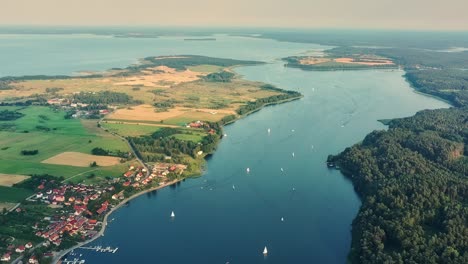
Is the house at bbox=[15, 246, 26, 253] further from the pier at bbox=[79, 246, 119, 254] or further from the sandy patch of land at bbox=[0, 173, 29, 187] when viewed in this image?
the sandy patch of land at bbox=[0, 173, 29, 187]

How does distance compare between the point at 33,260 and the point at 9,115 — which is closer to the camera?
the point at 33,260

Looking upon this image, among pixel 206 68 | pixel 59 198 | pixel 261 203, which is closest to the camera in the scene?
pixel 59 198

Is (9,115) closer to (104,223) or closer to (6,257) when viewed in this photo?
(104,223)

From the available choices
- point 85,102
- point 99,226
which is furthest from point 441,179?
point 85,102

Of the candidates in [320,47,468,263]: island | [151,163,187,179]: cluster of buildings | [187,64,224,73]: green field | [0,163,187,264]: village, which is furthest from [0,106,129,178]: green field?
[187,64,224,73]: green field

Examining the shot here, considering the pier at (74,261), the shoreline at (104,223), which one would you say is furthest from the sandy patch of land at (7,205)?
the pier at (74,261)

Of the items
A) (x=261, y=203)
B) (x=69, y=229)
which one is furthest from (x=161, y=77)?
(x=69, y=229)

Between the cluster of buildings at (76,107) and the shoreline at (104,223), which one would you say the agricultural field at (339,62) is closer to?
the cluster of buildings at (76,107)
